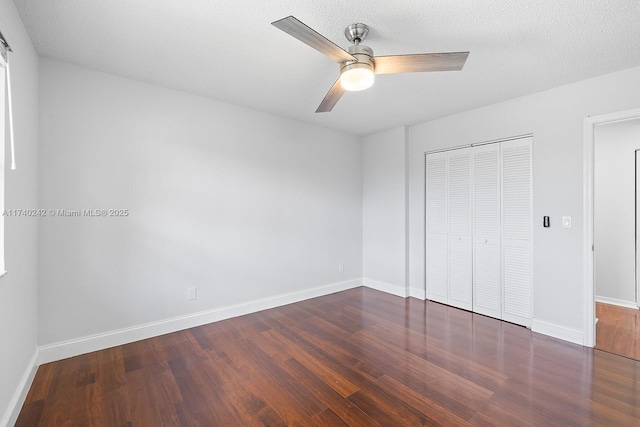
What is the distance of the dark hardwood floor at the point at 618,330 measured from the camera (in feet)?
8.29

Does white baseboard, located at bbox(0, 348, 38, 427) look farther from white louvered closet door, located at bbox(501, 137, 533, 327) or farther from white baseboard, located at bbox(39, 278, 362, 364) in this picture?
white louvered closet door, located at bbox(501, 137, 533, 327)

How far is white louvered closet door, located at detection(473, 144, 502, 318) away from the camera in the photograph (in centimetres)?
331

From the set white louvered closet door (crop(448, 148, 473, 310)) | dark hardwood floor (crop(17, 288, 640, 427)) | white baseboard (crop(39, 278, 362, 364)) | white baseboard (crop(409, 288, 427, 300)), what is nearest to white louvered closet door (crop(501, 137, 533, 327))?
dark hardwood floor (crop(17, 288, 640, 427))

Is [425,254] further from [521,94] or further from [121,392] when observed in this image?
[121,392]

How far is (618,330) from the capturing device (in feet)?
9.57

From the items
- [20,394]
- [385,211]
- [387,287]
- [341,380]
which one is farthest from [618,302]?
[20,394]

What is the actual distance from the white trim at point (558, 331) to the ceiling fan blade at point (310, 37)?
3.15 metres

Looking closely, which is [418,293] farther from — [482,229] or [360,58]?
[360,58]

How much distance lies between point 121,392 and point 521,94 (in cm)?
442

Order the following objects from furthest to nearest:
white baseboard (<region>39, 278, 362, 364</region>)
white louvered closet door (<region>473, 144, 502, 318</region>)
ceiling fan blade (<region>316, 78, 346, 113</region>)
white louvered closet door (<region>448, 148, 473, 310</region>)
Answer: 1. white louvered closet door (<region>448, 148, 473, 310</region>)
2. white louvered closet door (<region>473, 144, 502, 318</region>)
3. white baseboard (<region>39, 278, 362, 364</region>)
4. ceiling fan blade (<region>316, 78, 346, 113</region>)

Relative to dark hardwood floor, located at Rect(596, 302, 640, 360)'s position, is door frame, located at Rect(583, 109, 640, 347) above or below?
above

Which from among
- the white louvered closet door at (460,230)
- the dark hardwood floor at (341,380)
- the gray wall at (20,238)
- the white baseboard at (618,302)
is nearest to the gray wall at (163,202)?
the gray wall at (20,238)

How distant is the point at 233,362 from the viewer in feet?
7.73

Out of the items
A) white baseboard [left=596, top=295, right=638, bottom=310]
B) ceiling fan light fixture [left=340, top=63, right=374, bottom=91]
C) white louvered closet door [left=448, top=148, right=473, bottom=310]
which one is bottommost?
white baseboard [left=596, top=295, right=638, bottom=310]
